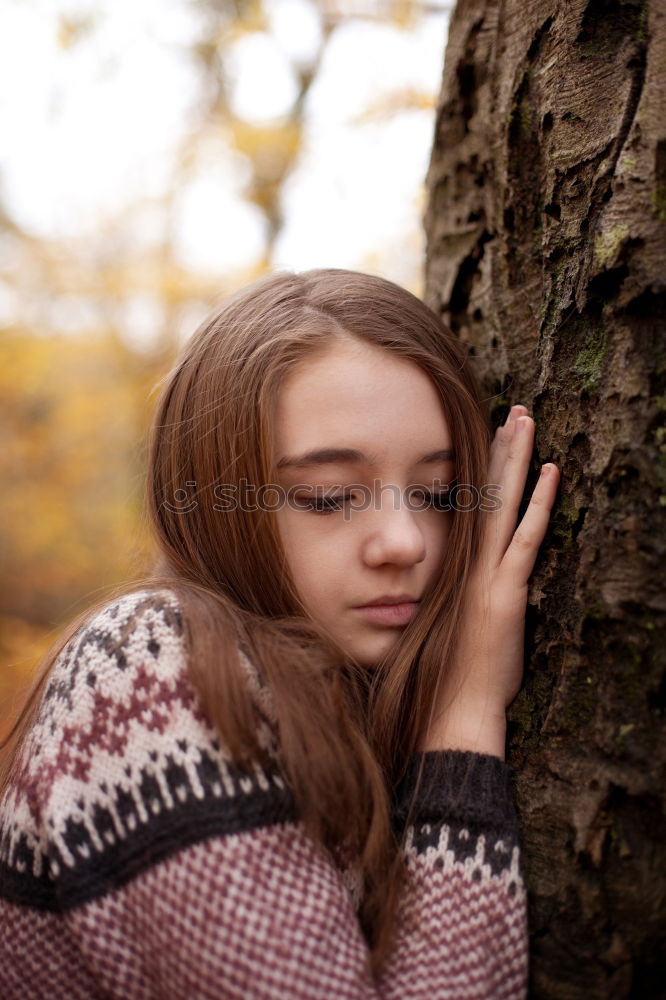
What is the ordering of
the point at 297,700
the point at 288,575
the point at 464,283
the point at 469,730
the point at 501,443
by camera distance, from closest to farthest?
the point at 297,700 → the point at 469,730 → the point at 288,575 → the point at 501,443 → the point at 464,283

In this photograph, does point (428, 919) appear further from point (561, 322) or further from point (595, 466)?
point (561, 322)

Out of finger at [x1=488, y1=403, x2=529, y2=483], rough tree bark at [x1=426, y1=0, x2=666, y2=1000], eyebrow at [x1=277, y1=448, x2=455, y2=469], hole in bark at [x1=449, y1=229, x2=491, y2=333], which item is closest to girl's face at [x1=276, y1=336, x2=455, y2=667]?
eyebrow at [x1=277, y1=448, x2=455, y2=469]

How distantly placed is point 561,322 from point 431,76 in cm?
582

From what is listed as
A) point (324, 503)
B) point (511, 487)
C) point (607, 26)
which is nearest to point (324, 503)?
point (324, 503)

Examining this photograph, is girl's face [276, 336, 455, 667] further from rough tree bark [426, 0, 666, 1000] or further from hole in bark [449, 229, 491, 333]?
hole in bark [449, 229, 491, 333]

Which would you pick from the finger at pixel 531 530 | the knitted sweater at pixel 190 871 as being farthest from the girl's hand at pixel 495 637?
the knitted sweater at pixel 190 871

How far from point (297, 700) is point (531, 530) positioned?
57cm

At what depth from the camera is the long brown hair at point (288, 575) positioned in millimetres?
1353

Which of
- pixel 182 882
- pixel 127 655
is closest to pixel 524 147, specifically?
pixel 127 655

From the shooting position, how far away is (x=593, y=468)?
4.59 feet

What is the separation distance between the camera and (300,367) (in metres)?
1.69

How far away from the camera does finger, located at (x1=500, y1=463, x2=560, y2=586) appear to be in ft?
5.02

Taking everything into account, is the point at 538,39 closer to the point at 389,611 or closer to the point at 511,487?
the point at 511,487
